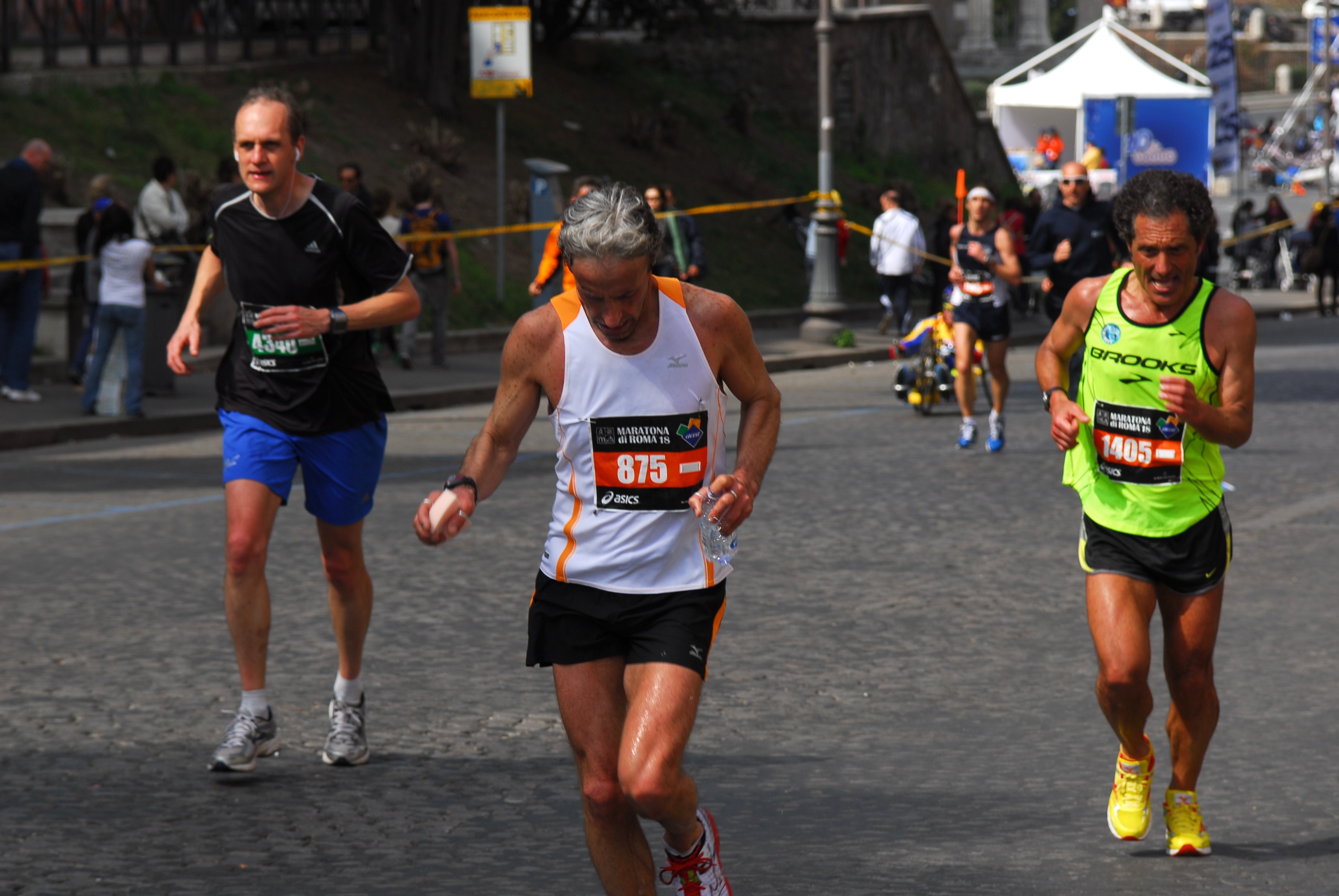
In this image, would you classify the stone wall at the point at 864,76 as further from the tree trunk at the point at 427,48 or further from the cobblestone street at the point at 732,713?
the cobblestone street at the point at 732,713

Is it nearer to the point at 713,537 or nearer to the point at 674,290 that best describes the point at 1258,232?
the point at 674,290

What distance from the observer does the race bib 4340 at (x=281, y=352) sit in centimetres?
562

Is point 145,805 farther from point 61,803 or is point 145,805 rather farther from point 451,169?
point 451,169

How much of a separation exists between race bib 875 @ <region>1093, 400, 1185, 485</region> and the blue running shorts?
6.96 ft

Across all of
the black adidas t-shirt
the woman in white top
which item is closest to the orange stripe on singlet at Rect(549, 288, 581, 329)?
the black adidas t-shirt

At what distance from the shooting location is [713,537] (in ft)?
12.9

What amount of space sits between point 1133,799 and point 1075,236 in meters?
7.53

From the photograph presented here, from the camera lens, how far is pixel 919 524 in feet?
33.5

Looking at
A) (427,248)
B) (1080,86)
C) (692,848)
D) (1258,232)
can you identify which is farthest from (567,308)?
(1080,86)

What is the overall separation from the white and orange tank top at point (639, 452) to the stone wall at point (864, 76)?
31.9 m

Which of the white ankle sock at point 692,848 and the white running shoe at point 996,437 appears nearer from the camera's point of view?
the white ankle sock at point 692,848

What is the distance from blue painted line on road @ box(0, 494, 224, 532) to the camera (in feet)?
33.3

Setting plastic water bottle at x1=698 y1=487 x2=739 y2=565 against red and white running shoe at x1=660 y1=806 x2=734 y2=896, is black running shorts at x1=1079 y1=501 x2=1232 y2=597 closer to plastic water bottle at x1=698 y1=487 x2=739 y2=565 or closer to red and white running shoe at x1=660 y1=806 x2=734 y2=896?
plastic water bottle at x1=698 y1=487 x2=739 y2=565

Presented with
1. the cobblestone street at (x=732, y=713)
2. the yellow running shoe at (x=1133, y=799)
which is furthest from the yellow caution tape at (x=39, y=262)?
the yellow running shoe at (x=1133, y=799)
